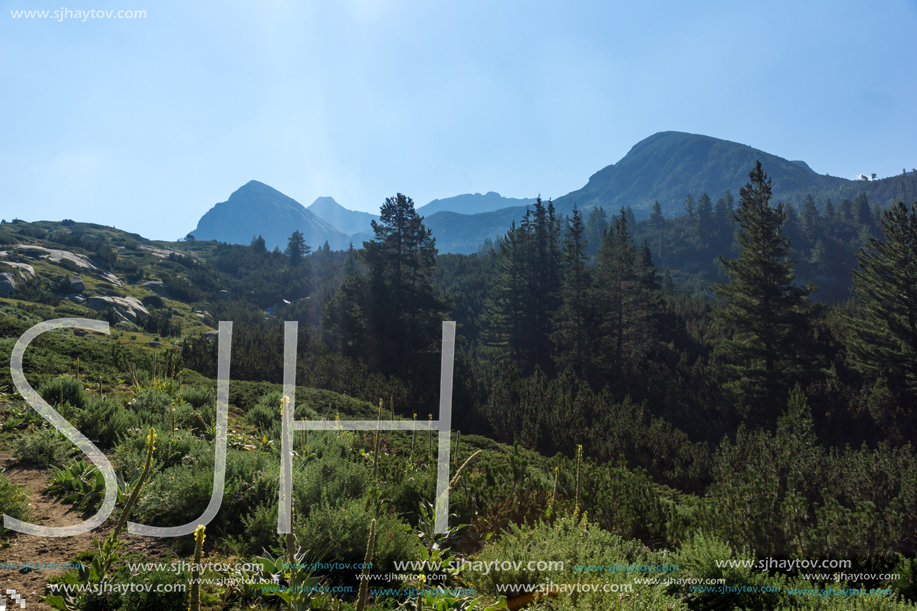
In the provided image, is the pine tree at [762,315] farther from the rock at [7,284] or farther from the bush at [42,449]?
the rock at [7,284]

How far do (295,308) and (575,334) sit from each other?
86.9ft

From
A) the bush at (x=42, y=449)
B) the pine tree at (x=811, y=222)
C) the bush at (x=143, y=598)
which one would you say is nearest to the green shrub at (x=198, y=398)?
the bush at (x=42, y=449)

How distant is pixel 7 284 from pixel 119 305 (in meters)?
5.70

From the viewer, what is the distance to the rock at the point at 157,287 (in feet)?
126

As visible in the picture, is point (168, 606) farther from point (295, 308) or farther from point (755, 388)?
point (295, 308)

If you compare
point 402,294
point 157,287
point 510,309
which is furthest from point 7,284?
point 510,309

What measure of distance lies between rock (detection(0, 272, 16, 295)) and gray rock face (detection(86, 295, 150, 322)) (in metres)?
3.71

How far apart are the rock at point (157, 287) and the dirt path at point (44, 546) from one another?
41272 millimetres

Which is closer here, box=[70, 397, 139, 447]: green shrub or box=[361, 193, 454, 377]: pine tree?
box=[70, 397, 139, 447]: green shrub

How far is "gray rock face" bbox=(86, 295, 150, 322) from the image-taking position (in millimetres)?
28859

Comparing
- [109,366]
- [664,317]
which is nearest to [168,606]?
[109,366]

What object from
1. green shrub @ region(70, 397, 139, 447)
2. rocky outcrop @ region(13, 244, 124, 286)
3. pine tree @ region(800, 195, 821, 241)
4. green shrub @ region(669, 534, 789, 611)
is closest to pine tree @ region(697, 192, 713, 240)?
pine tree @ region(800, 195, 821, 241)

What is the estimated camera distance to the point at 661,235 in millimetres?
84250

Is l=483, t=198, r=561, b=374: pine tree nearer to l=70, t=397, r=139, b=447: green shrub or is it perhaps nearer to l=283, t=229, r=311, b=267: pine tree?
l=70, t=397, r=139, b=447: green shrub
